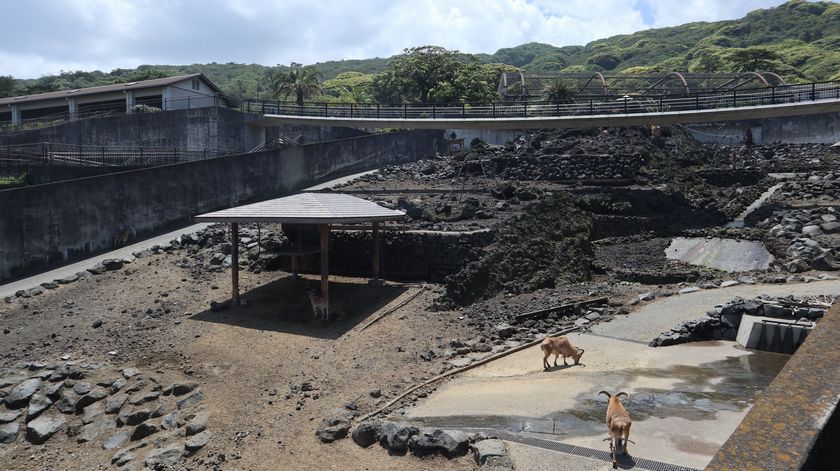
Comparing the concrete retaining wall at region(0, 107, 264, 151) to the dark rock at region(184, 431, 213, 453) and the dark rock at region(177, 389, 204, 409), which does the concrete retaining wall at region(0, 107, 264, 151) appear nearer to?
the dark rock at region(177, 389, 204, 409)

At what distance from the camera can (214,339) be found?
1486cm

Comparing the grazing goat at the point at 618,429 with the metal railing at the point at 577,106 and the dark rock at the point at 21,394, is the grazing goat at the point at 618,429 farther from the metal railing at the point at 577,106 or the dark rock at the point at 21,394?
the metal railing at the point at 577,106

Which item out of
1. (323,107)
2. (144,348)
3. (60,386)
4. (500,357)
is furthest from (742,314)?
(323,107)

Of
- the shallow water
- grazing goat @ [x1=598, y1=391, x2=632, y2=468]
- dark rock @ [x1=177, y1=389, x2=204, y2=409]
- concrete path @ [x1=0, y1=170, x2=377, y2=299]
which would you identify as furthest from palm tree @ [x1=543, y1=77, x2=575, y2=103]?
grazing goat @ [x1=598, y1=391, x2=632, y2=468]

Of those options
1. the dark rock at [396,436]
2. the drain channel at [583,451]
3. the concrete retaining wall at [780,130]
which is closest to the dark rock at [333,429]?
the dark rock at [396,436]

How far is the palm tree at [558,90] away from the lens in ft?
131

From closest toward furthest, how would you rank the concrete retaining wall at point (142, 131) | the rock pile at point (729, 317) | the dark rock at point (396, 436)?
the dark rock at point (396, 436) → the rock pile at point (729, 317) → the concrete retaining wall at point (142, 131)

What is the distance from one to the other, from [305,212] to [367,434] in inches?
293

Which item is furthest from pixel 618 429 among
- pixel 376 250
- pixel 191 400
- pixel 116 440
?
pixel 376 250

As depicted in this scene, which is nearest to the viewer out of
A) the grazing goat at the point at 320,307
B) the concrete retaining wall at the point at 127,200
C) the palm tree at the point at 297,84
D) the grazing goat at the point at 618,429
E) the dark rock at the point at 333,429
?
the grazing goat at the point at 618,429

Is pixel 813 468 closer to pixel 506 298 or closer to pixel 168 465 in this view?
pixel 168 465

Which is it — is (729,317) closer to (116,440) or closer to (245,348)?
(245,348)

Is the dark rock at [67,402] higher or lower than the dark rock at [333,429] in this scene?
lower

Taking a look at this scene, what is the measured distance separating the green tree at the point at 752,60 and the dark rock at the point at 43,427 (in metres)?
67.8
